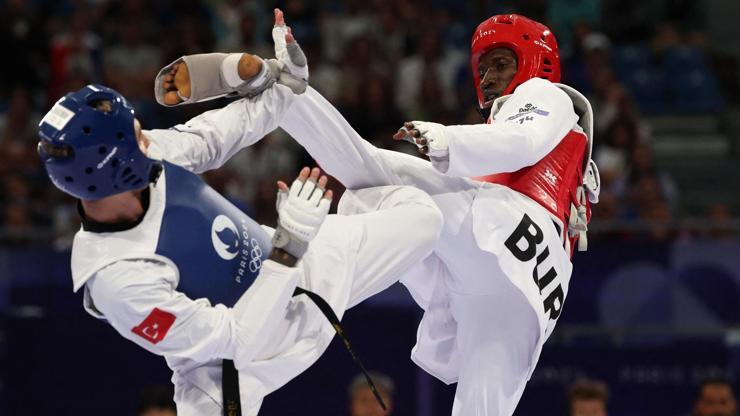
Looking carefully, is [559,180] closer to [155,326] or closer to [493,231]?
[493,231]

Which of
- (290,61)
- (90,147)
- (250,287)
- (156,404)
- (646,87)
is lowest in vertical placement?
(646,87)

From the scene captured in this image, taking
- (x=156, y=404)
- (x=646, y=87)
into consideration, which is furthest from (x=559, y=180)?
(x=646, y=87)

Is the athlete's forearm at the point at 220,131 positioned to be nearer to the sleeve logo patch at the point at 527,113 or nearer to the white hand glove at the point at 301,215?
the white hand glove at the point at 301,215

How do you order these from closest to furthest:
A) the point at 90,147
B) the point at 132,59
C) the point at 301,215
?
1. the point at 90,147
2. the point at 301,215
3. the point at 132,59

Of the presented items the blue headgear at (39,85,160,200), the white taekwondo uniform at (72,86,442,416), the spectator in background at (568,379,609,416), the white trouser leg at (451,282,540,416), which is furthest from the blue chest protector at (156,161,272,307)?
the spectator in background at (568,379,609,416)

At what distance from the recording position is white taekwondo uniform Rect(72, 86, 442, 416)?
4621mm

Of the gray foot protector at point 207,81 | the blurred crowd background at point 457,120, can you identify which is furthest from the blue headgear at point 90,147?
the blurred crowd background at point 457,120

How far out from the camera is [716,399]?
8.24 m

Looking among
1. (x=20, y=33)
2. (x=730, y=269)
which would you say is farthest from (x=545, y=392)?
(x=20, y=33)

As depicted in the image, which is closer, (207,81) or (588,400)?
(207,81)

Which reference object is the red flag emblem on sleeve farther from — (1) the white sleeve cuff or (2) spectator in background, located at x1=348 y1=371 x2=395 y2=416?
(2) spectator in background, located at x1=348 y1=371 x2=395 y2=416

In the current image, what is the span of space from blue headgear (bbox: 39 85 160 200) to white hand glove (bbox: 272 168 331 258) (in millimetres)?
643

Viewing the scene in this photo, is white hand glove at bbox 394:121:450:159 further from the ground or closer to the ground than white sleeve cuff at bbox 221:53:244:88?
closer to the ground

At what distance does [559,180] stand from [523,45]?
0.77 m
